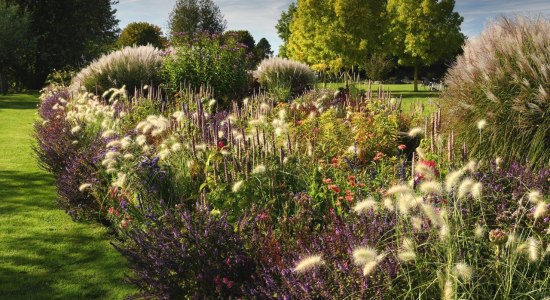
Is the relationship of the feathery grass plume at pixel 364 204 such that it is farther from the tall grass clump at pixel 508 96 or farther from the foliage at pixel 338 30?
the foliage at pixel 338 30

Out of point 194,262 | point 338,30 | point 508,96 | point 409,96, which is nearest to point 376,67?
point 409,96

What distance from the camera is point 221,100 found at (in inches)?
612

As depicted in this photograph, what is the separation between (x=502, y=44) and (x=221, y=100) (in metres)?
9.86

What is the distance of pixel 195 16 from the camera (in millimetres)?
63781

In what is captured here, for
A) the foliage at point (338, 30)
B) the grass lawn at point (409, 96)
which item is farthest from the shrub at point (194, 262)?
the foliage at point (338, 30)

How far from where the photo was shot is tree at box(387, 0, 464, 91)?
35250mm

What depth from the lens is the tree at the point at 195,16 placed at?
63.0 m

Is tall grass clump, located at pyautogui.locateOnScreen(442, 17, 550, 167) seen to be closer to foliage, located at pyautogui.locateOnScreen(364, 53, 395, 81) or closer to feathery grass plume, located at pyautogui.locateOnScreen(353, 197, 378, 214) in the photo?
feathery grass plume, located at pyautogui.locateOnScreen(353, 197, 378, 214)

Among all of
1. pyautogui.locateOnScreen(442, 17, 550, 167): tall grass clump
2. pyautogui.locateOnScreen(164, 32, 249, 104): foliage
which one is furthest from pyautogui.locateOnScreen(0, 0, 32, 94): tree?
pyautogui.locateOnScreen(442, 17, 550, 167): tall grass clump

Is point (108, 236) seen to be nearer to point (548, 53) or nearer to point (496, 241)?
point (496, 241)

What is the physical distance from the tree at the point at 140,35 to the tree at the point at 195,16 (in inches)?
101

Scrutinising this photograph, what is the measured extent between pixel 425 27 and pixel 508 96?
3079 cm

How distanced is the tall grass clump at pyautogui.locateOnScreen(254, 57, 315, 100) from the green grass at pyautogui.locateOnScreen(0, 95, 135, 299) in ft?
35.3

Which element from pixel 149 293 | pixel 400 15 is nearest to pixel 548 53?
pixel 149 293
